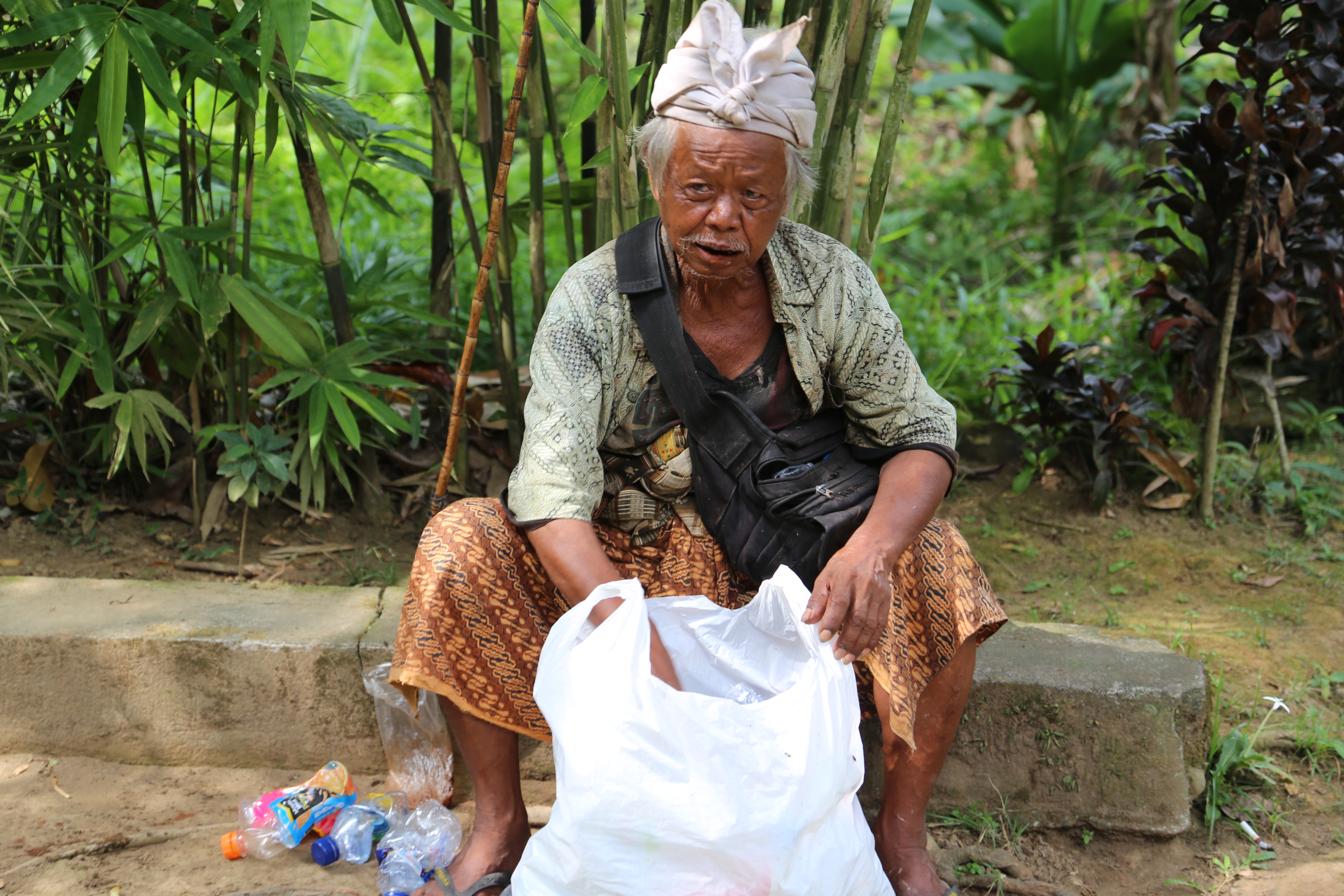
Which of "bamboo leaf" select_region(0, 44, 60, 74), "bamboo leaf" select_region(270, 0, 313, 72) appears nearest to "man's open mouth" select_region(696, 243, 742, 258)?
"bamboo leaf" select_region(270, 0, 313, 72)

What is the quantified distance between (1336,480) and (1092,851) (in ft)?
5.61

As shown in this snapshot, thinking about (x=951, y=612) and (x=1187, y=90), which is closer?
(x=951, y=612)

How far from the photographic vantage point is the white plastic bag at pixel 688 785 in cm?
128

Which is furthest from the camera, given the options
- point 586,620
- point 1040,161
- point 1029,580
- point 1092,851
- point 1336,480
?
point 1040,161

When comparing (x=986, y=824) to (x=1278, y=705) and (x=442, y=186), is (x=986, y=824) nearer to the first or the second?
(x=1278, y=705)

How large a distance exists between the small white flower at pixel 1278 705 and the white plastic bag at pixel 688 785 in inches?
49.8

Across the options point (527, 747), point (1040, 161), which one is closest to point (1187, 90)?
point (1040, 161)

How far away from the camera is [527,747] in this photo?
2090mm

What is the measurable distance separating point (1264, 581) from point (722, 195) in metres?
1.90

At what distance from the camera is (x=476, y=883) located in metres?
1.71

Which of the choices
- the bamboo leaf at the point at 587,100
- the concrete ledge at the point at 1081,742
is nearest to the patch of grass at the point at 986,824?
the concrete ledge at the point at 1081,742

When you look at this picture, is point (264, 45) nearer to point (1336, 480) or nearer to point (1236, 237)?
point (1236, 237)

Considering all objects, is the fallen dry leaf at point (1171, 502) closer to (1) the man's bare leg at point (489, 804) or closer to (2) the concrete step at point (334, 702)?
(2) the concrete step at point (334, 702)

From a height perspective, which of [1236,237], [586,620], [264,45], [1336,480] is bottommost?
[1336,480]
